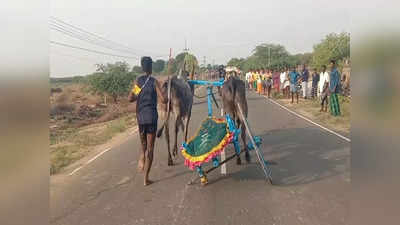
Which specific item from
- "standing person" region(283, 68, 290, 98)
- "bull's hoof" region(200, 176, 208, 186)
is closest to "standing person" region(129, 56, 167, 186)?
"bull's hoof" region(200, 176, 208, 186)

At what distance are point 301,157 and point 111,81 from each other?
24.8 metres

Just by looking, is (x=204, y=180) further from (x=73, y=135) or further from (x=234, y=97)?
(x=73, y=135)

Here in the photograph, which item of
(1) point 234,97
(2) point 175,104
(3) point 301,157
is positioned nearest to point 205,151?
(1) point 234,97

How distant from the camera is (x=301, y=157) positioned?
22.1 feet

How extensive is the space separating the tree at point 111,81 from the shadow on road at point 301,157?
22130 millimetres

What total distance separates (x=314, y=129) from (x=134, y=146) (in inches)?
207

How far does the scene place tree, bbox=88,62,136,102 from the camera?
1148 inches

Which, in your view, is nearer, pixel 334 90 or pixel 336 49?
pixel 334 90

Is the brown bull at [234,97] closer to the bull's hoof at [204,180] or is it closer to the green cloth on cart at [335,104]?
the bull's hoof at [204,180]

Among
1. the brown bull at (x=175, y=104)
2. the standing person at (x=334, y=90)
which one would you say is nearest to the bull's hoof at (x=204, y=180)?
the brown bull at (x=175, y=104)

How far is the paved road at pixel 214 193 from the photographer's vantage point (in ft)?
13.6

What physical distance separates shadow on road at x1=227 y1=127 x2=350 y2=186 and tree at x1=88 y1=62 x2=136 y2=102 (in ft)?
72.6

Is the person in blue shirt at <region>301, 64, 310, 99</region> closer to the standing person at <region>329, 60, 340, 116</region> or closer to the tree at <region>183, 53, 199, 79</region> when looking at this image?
the standing person at <region>329, 60, 340, 116</region>
